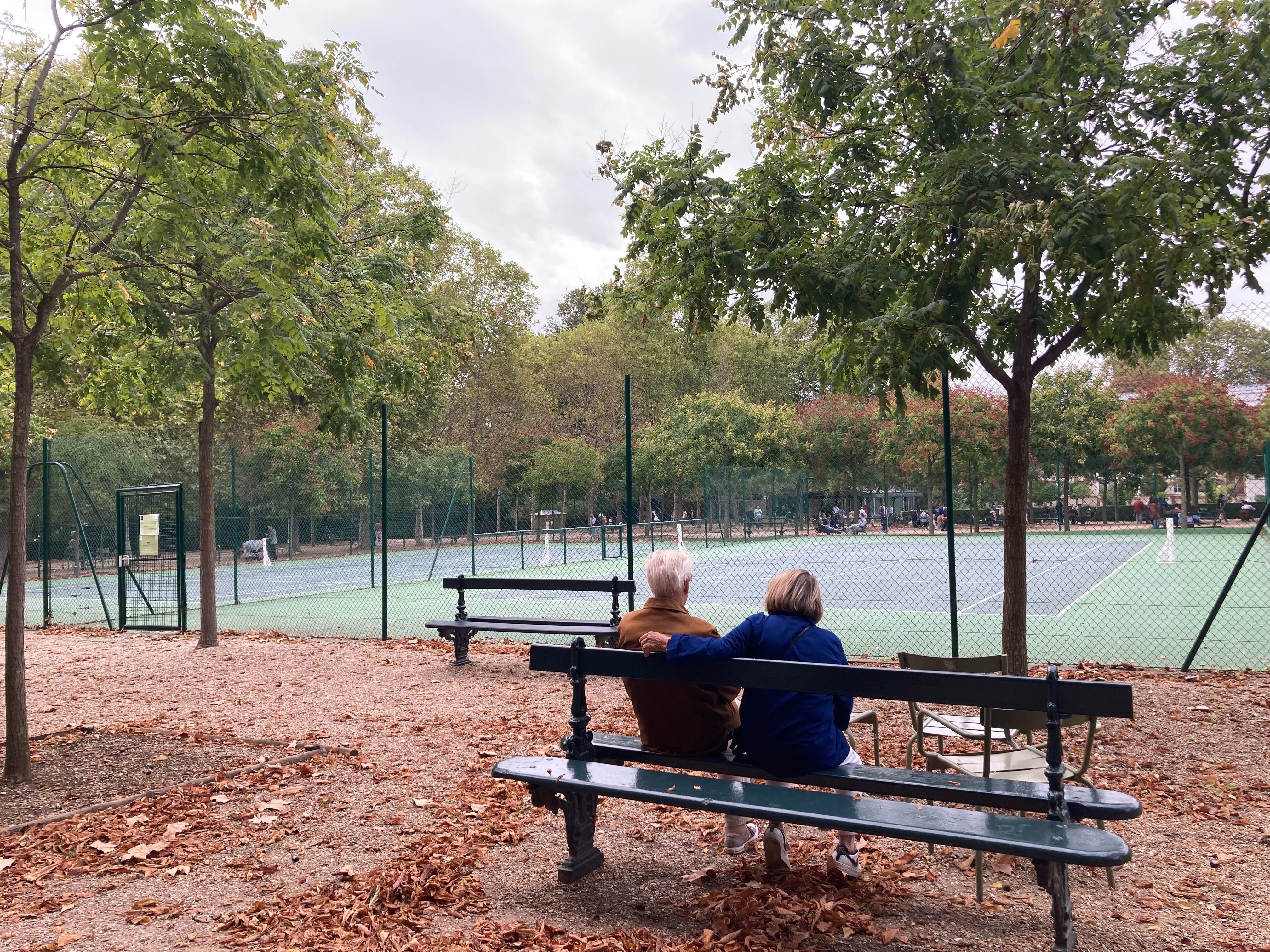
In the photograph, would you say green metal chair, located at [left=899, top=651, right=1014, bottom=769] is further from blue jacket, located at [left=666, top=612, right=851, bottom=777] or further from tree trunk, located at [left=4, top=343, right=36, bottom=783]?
tree trunk, located at [left=4, top=343, right=36, bottom=783]

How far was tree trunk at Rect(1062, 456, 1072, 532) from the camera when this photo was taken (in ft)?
87.1

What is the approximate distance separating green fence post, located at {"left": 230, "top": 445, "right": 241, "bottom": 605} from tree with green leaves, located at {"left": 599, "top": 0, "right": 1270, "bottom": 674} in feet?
36.9

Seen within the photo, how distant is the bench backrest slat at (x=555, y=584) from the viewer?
9219mm

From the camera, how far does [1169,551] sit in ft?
65.9

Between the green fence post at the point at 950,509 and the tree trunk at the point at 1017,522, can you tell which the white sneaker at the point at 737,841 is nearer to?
the tree trunk at the point at 1017,522

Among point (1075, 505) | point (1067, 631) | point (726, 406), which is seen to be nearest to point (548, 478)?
point (726, 406)

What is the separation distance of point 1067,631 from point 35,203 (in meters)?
11.4

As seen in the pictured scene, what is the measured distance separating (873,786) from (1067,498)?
26625 millimetres

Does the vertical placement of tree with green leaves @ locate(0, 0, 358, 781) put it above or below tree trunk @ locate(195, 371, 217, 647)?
above


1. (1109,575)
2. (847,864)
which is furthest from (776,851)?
(1109,575)

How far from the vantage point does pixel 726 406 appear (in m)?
45.9

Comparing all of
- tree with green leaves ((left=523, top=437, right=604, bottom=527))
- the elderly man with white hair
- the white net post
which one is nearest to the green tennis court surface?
the white net post

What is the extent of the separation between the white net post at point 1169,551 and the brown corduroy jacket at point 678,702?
17168mm

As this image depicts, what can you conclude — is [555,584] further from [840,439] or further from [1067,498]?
[840,439]
